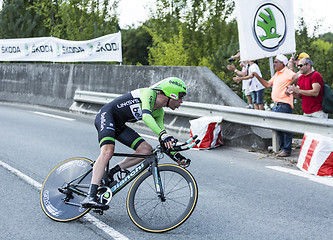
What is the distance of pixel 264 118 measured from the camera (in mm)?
9328

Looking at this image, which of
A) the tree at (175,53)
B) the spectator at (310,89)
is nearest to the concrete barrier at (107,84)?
the spectator at (310,89)

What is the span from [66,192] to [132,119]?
3.64 ft

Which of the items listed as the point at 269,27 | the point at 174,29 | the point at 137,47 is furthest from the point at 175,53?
the point at 137,47

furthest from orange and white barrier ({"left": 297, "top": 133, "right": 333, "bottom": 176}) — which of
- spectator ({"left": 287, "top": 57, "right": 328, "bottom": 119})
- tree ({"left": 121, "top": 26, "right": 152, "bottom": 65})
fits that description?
tree ({"left": 121, "top": 26, "right": 152, "bottom": 65})

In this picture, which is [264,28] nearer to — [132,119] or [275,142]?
[275,142]

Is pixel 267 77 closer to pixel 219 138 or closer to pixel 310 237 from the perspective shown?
pixel 219 138

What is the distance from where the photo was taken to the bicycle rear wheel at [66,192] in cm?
537

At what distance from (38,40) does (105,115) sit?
606 inches

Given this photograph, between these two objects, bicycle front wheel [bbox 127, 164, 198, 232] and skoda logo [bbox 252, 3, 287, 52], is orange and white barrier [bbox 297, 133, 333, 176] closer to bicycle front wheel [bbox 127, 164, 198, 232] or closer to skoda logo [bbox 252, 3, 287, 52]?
skoda logo [bbox 252, 3, 287, 52]

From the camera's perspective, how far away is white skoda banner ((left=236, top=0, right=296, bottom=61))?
10.3m

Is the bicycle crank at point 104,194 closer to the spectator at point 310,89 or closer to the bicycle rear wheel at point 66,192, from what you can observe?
the bicycle rear wheel at point 66,192

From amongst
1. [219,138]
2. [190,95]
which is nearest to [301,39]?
[190,95]

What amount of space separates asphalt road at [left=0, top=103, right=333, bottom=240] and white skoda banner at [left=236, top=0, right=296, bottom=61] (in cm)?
229

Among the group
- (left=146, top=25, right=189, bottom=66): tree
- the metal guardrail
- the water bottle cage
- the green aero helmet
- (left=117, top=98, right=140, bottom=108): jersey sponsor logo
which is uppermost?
(left=146, top=25, right=189, bottom=66): tree
